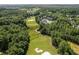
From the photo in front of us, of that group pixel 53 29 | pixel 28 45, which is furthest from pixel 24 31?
pixel 53 29

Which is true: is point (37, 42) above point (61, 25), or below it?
below

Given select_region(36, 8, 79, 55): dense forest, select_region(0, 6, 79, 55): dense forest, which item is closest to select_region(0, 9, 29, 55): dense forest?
select_region(0, 6, 79, 55): dense forest

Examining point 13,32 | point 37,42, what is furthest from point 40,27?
point 13,32

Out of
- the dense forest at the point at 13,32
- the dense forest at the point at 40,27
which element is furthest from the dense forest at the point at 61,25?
the dense forest at the point at 13,32

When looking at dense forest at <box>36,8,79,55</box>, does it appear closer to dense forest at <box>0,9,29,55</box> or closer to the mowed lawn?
the mowed lawn

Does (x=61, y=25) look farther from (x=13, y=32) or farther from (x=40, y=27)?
(x=13, y=32)

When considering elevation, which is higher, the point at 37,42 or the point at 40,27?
the point at 40,27

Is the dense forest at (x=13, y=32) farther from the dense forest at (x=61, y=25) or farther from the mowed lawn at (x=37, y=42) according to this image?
the dense forest at (x=61, y=25)
